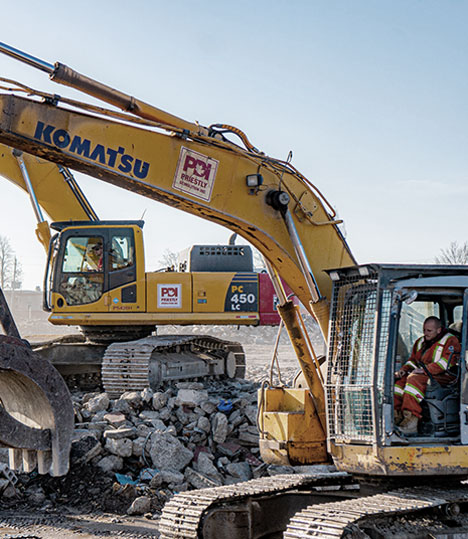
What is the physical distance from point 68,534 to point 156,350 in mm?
5273

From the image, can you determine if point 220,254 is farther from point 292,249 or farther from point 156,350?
point 292,249

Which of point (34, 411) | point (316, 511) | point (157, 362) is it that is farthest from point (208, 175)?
point (157, 362)

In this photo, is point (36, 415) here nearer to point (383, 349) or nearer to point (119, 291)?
point (383, 349)

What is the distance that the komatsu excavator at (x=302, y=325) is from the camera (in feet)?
17.5

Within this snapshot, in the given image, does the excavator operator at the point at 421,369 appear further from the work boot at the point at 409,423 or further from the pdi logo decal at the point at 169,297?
the pdi logo decal at the point at 169,297

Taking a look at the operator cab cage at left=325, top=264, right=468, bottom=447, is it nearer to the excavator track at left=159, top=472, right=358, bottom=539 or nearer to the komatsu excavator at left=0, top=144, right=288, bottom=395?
the excavator track at left=159, top=472, right=358, bottom=539

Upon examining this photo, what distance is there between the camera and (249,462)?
10234 millimetres

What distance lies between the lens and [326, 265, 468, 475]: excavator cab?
5340 millimetres

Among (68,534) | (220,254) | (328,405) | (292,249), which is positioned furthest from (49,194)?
(328,405)

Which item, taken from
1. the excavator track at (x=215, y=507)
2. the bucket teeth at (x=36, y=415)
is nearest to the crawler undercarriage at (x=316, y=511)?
the excavator track at (x=215, y=507)

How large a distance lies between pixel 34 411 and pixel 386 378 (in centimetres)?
246

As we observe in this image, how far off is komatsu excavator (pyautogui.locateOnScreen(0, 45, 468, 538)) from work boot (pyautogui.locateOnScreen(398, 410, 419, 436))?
0.05 m

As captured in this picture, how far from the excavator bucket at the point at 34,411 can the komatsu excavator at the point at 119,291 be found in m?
6.94

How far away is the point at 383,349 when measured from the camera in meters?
5.41
